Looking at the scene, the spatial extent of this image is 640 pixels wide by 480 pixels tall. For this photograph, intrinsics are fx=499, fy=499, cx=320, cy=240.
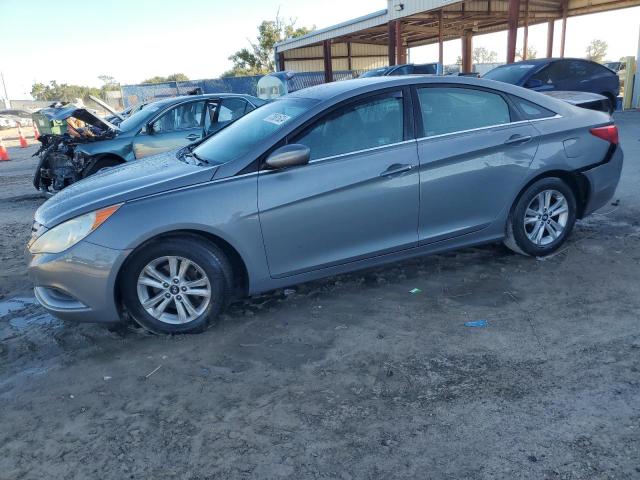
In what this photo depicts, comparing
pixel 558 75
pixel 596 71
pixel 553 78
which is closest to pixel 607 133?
pixel 553 78

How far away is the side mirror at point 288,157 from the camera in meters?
3.40

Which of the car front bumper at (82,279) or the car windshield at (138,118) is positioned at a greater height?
the car windshield at (138,118)

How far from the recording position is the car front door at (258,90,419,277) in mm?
3488

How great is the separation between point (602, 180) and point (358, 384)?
10.5 feet

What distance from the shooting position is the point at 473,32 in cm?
3288

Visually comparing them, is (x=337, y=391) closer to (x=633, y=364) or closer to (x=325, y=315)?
(x=325, y=315)

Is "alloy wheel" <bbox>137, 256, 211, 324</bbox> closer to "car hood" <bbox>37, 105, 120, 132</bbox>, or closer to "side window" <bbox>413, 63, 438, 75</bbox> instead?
"car hood" <bbox>37, 105, 120, 132</bbox>

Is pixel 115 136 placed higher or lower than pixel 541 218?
higher

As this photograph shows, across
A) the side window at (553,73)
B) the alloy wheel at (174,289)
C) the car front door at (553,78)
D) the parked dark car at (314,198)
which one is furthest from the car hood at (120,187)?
the side window at (553,73)

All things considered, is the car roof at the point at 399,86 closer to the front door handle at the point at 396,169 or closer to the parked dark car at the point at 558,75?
the front door handle at the point at 396,169

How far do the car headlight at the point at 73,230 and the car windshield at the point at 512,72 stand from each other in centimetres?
877

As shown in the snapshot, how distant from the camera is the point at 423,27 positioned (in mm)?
29672

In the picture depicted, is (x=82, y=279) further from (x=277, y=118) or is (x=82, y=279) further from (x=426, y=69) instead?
(x=426, y=69)

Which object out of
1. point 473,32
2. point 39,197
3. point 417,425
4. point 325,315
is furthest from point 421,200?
point 473,32
